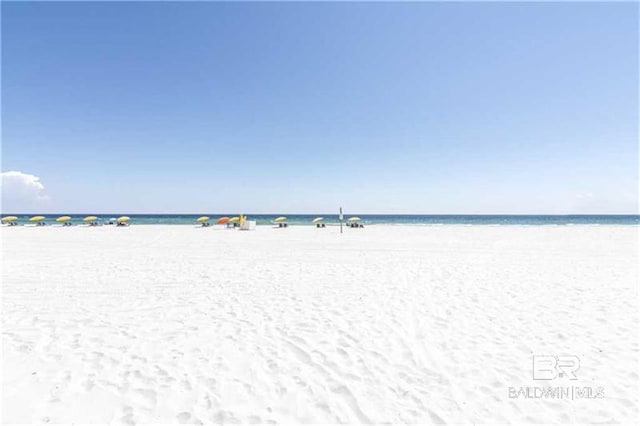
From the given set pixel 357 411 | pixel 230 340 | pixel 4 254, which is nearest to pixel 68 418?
pixel 230 340

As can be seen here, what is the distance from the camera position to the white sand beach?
328cm

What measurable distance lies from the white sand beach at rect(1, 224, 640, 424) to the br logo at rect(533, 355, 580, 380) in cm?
9

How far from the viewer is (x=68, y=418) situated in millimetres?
3082

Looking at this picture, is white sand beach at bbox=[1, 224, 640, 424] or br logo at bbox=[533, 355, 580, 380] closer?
white sand beach at bbox=[1, 224, 640, 424]

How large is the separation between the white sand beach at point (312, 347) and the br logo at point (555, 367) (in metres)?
0.09

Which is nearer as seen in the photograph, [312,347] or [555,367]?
[555,367]

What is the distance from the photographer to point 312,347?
4.54 metres

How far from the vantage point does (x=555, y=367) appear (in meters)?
4.11

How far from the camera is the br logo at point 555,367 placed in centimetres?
392

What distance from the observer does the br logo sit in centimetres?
392

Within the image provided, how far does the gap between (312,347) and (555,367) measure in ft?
11.4

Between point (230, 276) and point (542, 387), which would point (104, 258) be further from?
point (542, 387)

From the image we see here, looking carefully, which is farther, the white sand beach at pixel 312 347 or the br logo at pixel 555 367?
the br logo at pixel 555 367

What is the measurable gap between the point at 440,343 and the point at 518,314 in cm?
241
